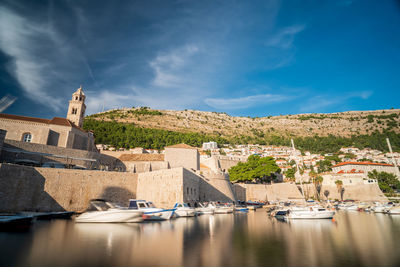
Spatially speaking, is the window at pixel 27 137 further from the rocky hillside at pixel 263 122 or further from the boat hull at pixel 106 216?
the rocky hillside at pixel 263 122

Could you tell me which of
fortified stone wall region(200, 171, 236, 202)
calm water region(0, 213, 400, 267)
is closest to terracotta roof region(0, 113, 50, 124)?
fortified stone wall region(200, 171, 236, 202)

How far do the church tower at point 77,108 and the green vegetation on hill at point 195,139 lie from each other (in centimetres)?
2535

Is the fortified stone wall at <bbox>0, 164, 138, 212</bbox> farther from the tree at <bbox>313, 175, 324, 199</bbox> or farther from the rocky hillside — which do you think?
the rocky hillside

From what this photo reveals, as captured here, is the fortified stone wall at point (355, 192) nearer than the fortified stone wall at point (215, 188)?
Result: No

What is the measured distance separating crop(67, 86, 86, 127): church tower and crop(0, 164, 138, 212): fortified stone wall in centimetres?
1943

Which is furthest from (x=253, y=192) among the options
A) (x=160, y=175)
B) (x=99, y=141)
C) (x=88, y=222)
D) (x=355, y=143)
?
(x=355, y=143)

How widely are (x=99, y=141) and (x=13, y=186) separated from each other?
1884 inches

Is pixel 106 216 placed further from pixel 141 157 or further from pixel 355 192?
pixel 355 192

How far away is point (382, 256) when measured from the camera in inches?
287

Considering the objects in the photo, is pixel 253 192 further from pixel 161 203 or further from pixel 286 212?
pixel 161 203

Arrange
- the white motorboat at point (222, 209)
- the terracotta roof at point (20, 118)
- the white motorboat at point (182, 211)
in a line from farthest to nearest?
the terracotta roof at point (20, 118) → the white motorboat at point (222, 209) → the white motorboat at point (182, 211)

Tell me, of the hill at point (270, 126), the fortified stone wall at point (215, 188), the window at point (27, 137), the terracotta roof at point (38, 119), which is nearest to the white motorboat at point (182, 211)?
the fortified stone wall at point (215, 188)

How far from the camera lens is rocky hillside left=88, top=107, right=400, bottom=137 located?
113375 millimetres

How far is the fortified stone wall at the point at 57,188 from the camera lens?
16.2 meters
